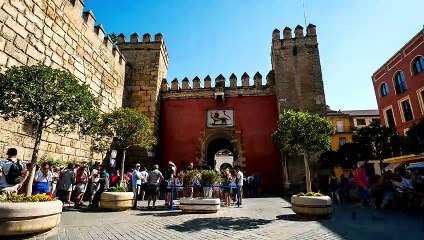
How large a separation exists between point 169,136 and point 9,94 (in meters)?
10.2

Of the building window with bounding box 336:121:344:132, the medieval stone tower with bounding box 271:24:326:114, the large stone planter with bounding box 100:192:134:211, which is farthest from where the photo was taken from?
the building window with bounding box 336:121:344:132

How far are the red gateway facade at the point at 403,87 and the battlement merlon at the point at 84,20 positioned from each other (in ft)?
63.4

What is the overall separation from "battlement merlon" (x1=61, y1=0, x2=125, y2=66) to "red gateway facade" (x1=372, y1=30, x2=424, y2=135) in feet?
63.4

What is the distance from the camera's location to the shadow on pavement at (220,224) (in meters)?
4.73

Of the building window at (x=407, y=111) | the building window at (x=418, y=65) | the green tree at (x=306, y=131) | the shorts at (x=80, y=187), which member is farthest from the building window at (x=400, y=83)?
the shorts at (x=80, y=187)

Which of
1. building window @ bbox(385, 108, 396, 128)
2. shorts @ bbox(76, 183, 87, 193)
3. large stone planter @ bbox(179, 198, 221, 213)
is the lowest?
large stone planter @ bbox(179, 198, 221, 213)

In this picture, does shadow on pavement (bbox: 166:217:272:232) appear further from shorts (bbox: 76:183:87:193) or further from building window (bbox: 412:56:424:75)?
building window (bbox: 412:56:424:75)

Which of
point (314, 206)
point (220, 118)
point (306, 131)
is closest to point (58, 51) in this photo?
point (306, 131)

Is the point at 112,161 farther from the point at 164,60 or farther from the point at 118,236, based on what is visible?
the point at 164,60

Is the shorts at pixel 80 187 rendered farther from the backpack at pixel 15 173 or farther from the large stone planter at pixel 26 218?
the large stone planter at pixel 26 218

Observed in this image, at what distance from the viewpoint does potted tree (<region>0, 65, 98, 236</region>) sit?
3648mm

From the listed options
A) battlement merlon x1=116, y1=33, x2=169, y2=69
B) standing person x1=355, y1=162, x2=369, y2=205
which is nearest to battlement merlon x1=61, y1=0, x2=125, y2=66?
battlement merlon x1=116, y1=33, x2=169, y2=69

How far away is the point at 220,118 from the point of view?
1483 centimetres

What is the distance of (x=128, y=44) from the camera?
15.1 m
